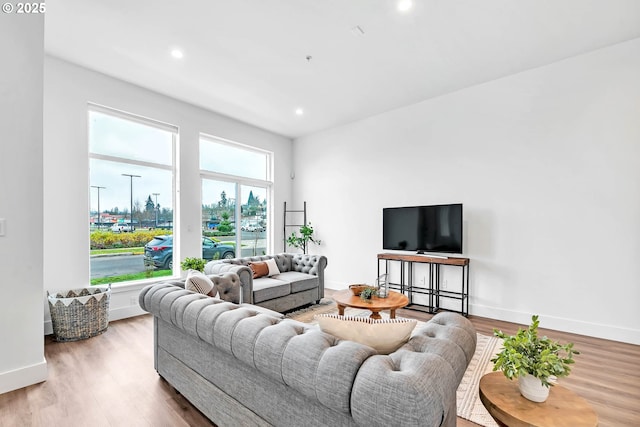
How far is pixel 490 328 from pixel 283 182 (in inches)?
183

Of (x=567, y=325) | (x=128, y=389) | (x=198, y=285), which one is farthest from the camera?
(x=567, y=325)

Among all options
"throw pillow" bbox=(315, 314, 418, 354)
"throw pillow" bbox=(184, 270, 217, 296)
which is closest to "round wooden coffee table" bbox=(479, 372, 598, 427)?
"throw pillow" bbox=(315, 314, 418, 354)

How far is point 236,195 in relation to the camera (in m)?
5.82

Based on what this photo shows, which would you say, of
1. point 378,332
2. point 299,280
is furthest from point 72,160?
point 378,332

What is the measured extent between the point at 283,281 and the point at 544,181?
364 cm

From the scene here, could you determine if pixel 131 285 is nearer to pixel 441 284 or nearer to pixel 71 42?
pixel 71 42

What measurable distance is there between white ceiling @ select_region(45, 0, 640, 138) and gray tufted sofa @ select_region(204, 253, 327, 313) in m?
2.52

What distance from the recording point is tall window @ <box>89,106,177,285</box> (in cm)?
405

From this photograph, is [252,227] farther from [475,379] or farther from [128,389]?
[475,379]

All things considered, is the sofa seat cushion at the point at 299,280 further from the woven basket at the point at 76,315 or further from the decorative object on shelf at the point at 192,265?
the woven basket at the point at 76,315

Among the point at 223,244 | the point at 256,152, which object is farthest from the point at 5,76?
the point at 256,152

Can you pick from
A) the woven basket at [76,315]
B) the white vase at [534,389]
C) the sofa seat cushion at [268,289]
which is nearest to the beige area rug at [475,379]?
the sofa seat cushion at [268,289]

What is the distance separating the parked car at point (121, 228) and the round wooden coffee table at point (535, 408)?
4618mm

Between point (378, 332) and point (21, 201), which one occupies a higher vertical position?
point (21, 201)
